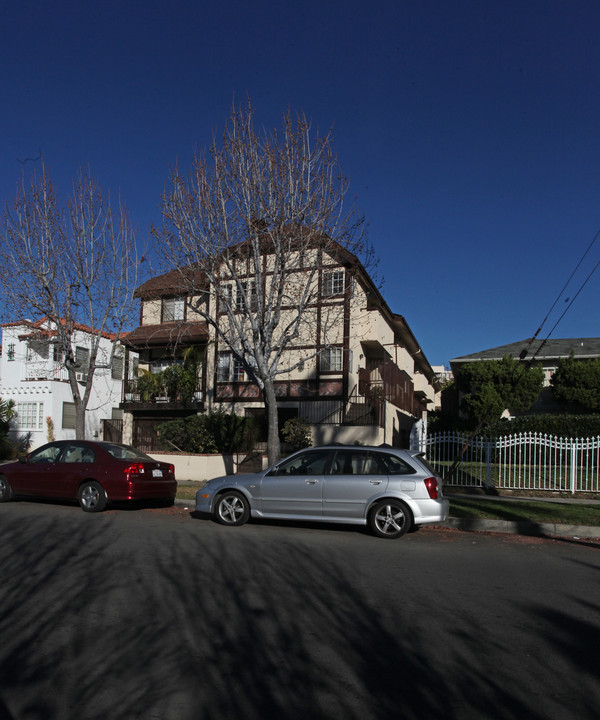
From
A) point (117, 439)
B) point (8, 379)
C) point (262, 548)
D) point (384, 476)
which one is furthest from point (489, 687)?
point (8, 379)

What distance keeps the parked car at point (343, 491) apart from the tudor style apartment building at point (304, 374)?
36.5 feet

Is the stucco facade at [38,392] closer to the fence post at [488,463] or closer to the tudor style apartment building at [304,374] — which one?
→ the tudor style apartment building at [304,374]

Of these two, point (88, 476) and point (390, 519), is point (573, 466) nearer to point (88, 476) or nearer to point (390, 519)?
point (390, 519)

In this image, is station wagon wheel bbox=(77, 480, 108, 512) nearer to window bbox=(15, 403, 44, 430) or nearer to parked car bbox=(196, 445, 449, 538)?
parked car bbox=(196, 445, 449, 538)

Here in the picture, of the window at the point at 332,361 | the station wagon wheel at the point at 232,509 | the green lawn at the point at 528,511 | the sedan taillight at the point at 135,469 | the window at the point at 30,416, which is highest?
the window at the point at 332,361

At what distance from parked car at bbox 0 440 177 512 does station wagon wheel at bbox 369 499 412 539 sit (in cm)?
504

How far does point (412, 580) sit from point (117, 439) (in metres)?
23.3

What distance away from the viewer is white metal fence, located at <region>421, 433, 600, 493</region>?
54.1 ft

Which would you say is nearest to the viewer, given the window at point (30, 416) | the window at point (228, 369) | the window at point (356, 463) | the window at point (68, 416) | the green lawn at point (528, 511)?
the window at point (356, 463)

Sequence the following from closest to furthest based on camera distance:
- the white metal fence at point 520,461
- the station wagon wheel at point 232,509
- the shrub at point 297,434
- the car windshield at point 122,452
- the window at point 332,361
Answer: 1. the station wagon wheel at point 232,509
2. the car windshield at point 122,452
3. the white metal fence at point 520,461
4. the shrub at point 297,434
5. the window at point 332,361

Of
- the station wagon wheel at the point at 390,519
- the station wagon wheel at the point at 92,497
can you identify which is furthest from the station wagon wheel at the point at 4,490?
the station wagon wheel at the point at 390,519

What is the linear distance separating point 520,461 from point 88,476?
36.5 feet

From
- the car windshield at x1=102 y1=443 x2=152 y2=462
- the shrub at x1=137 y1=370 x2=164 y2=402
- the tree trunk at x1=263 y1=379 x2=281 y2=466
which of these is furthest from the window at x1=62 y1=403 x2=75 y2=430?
the car windshield at x1=102 y1=443 x2=152 y2=462

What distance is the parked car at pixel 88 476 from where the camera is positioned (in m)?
12.4
